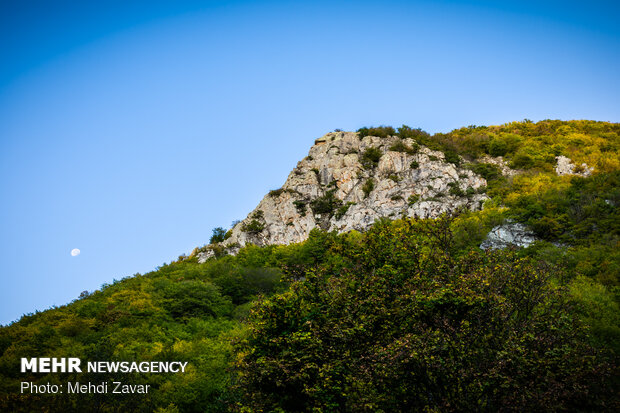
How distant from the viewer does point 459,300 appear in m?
14.0

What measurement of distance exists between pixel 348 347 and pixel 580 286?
2454cm

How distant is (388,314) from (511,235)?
4080 centimetres

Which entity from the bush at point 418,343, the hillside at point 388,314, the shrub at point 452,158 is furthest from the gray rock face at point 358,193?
the bush at point 418,343

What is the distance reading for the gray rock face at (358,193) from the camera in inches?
2448

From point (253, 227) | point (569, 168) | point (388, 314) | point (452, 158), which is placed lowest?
point (388, 314)

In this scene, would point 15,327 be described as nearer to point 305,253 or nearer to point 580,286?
point 305,253

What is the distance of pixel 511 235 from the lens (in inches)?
1927

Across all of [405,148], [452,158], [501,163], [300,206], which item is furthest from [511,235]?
[300,206]

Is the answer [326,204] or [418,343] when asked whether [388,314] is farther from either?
[326,204]

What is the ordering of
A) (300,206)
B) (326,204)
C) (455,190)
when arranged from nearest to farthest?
(455,190) → (326,204) → (300,206)

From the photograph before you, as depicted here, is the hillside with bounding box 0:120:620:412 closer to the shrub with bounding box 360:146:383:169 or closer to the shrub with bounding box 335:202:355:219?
the shrub with bounding box 335:202:355:219

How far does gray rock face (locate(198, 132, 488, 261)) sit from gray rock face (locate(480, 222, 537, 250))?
1013 cm

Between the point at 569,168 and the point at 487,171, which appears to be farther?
the point at 487,171

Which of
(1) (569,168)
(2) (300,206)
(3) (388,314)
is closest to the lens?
(3) (388,314)
